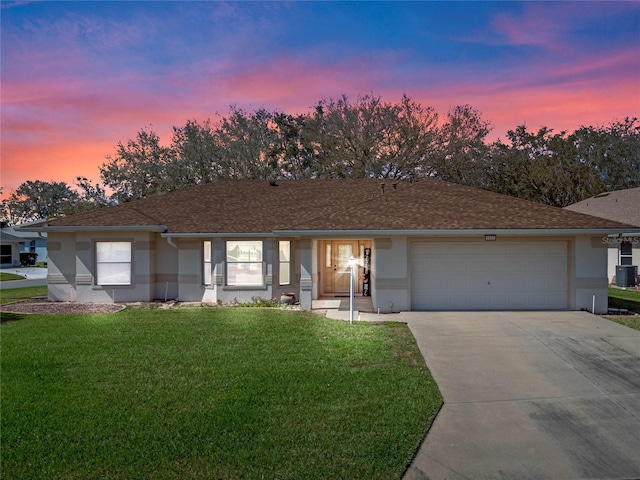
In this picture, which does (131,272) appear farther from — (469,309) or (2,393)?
(469,309)

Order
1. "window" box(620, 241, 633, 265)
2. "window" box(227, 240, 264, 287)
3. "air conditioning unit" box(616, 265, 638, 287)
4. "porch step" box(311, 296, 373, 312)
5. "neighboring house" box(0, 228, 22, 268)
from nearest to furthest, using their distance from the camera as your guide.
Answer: "porch step" box(311, 296, 373, 312) → "window" box(227, 240, 264, 287) → "air conditioning unit" box(616, 265, 638, 287) → "window" box(620, 241, 633, 265) → "neighboring house" box(0, 228, 22, 268)

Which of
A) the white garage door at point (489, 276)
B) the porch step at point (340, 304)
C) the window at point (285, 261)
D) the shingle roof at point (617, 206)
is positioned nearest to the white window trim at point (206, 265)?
the window at point (285, 261)

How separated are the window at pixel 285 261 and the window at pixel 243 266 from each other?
78 cm

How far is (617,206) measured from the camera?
26.0 meters

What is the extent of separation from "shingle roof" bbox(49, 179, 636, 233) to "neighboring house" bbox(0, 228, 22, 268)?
27.1 m

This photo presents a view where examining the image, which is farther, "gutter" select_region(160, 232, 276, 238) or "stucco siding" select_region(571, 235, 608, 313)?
"gutter" select_region(160, 232, 276, 238)

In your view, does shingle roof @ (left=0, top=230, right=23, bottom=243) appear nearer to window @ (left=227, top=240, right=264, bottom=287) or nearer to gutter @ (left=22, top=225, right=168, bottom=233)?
gutter @ (left=22, top=225, right=168, bottom=233)

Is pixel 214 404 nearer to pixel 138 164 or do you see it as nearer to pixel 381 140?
pixel 381 140

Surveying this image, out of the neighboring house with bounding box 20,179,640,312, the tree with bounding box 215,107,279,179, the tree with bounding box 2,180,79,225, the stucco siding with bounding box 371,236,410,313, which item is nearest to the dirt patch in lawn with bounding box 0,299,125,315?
the neighboring house with bounding box 20,179,640,312

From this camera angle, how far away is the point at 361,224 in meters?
13.5

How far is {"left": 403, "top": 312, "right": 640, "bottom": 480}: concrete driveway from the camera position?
459 cm

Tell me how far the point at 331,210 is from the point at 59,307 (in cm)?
Answer: 1058

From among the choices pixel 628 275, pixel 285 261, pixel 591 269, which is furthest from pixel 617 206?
pixel 285 261

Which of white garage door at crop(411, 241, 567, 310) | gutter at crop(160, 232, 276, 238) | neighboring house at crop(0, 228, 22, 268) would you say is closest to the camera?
white garage door at crop(411, 241, 567, 310)
